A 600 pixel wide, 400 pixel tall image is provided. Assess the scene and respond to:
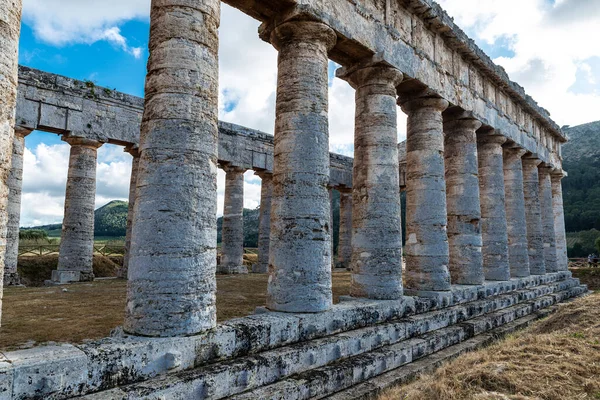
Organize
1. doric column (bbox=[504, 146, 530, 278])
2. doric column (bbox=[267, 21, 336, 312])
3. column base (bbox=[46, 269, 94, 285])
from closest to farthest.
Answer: doric column (bbox=[267, 21, 336, 312]) → column base (bbox=[46, 269, 94, 285]) → doric column (bbox=[504, 146, 530, 278])

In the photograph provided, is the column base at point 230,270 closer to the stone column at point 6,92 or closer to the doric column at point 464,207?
the doric column at point 464,207

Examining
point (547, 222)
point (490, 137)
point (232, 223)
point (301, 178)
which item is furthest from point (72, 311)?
point (547, 222)

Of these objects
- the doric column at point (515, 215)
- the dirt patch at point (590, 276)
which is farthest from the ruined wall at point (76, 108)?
the dirt patch at point (590, 276)

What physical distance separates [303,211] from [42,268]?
57.7 feet

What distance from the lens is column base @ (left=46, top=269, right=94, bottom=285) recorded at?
1616cm

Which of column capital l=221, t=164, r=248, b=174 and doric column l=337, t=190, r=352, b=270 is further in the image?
doric column l=337, t=190, r=352, b=270

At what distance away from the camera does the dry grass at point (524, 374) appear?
19.3 feet

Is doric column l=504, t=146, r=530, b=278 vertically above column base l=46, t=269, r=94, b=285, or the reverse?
doric column l=504, t=146, r=530, b=278

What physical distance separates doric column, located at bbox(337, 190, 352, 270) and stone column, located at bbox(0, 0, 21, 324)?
24.4 meters

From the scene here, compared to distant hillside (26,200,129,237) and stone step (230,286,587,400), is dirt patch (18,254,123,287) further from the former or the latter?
distant hillside (26,200,129,237)

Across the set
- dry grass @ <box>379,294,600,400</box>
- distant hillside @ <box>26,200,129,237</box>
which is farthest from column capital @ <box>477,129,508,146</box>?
distant hillside @ <box>26,200,129,237</box>

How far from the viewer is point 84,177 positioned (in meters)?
17.1

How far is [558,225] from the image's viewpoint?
23562 mm

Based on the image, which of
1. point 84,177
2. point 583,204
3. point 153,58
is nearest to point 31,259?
point 84,177
